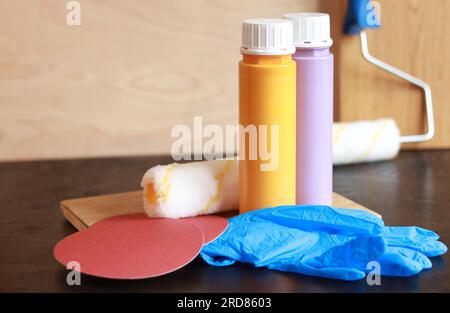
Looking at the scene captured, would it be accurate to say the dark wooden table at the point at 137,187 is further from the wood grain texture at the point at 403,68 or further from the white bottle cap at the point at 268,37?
the white bottle cap at the point at 268,37

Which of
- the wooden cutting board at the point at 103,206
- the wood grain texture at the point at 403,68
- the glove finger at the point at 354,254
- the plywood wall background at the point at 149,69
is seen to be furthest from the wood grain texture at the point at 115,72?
the glove finger at the point at 354,254

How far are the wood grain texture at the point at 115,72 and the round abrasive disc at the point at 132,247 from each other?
1.14 ft

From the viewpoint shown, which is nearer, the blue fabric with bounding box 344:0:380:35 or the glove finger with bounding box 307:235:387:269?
the glove finger with bounding box 307:235:387:269

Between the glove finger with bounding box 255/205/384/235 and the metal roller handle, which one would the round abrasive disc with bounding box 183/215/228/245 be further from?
the metal roller handle

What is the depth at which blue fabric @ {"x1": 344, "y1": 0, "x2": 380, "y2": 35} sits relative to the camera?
1217 millimetres

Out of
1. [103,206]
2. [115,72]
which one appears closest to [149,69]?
[115,72]

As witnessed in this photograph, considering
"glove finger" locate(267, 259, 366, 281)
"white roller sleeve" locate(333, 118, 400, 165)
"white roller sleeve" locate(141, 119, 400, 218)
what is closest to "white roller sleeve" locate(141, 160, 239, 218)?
"white roller sleeve" locate(141, 119, 400, 218)

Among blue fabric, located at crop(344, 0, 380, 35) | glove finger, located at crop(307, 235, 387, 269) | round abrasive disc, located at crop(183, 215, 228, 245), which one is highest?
blue fabric, located at crop(344, 0, 380, 35)

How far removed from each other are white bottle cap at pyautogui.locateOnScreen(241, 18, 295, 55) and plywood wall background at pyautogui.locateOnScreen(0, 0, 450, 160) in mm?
373

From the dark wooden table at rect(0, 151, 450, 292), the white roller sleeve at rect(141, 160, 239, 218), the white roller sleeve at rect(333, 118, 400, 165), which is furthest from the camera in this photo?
the white roller sleeve at rect(333, 118, 400, 165)

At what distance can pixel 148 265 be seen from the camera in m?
0.81

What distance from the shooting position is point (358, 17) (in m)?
1.22
